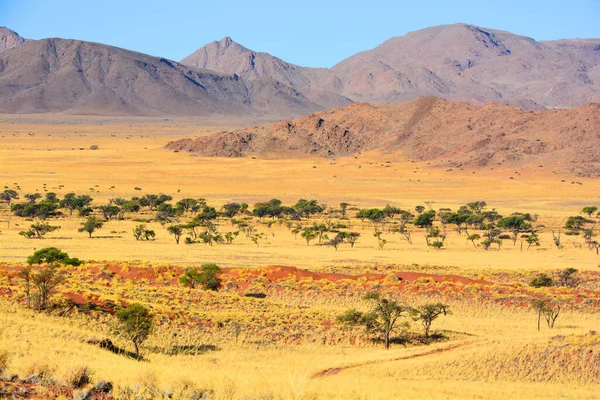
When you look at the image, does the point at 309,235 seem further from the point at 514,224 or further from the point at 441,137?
the point at 441,137

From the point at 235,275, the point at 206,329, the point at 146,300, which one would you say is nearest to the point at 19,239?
the point at 235,275

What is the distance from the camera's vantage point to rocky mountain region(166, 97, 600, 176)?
151m

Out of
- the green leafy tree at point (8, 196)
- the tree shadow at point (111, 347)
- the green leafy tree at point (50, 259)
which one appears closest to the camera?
the tree shadow at point (111, 347)

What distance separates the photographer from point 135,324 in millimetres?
22250

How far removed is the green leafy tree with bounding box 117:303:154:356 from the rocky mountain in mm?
133868

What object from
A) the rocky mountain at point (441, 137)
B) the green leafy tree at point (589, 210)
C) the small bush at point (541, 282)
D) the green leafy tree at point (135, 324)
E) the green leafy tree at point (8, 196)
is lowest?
the small bush at point (541, 282)

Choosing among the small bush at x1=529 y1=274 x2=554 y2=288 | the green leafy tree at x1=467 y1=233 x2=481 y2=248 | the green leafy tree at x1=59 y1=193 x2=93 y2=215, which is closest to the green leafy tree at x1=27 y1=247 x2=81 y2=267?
the small bush at x1=529 y1=274 x2=554 y2=288

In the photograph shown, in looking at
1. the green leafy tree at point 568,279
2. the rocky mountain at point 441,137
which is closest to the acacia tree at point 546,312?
the green leafy tree at point 568,279

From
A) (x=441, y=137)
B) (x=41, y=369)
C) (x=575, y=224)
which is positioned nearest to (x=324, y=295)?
(x=41, y=369)

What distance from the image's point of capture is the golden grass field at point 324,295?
1407 centimetres

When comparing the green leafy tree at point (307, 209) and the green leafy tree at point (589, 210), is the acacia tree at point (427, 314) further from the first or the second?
the green leafy tree at point (589, 210)

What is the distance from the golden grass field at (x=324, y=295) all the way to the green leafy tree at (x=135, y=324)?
0.58 meters

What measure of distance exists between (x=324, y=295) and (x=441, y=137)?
13714 centimetres

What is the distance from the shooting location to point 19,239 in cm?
6225
